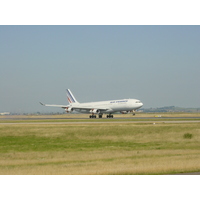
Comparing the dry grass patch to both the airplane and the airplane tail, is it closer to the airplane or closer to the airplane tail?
the airplane

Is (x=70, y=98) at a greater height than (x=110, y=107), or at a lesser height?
greater

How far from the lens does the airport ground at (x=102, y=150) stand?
77.4 ft

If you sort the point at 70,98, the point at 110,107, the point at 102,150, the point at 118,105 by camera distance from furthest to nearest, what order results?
1. the point at 70,98
2. the point at 110,107
3. the point at 118,105
4. the point at 102,150

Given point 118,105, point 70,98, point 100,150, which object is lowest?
point 100,150

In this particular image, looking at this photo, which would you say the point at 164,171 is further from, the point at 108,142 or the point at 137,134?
the point at 137,134

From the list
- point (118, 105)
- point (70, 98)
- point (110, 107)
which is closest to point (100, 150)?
point (118, 105)

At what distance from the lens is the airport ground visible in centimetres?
2358

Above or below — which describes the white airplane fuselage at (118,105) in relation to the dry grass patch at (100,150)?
above

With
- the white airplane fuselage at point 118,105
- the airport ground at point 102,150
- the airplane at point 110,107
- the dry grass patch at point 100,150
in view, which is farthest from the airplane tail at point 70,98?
the dry grass patch at point 100,150

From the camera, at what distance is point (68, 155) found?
3247cm

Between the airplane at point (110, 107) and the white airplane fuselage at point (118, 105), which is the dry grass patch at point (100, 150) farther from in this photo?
the airplane at point (110, 107)

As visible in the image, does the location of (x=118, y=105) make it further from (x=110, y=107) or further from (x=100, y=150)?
(x=100, y=150)

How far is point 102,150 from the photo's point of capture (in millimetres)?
35469

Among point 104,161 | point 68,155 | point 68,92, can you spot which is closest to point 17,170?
point 104,161
